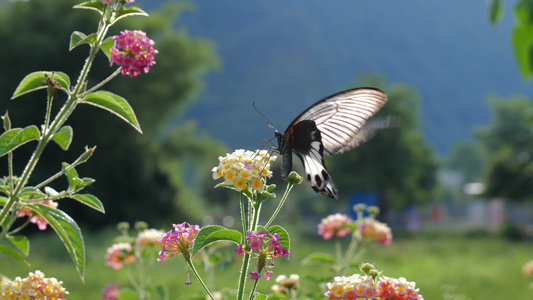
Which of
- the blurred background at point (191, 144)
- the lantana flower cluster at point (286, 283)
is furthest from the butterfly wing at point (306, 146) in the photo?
the lantana flower cluster at point (286, 283)

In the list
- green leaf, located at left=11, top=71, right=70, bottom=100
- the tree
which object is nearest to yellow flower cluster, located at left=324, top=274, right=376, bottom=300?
green leaf, located at left=11, top=71, right=70, bottom=100

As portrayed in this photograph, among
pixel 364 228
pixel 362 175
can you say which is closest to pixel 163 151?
pixel 362 175

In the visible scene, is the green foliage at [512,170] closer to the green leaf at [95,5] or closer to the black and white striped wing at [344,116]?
the black and white striped wing at [344,116]

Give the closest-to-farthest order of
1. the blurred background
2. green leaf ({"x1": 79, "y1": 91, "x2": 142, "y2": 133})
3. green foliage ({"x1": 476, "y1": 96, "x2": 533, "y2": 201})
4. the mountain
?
green leaf ({"x1": 79, "y1": 91, "x2": 142, "y2": 133})
the blurred background
green foliage ({"x1": 476, "y1": 96, "x2": 533, "y2": 201})
the mountain

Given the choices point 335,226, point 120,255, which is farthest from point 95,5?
point 335,226

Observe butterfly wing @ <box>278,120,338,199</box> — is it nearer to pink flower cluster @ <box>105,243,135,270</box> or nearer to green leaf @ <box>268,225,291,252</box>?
green leaf @ <box>268,225,291,252</box>

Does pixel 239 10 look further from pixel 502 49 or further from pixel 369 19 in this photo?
pixel 502 49

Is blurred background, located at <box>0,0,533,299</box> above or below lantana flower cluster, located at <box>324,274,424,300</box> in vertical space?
above
